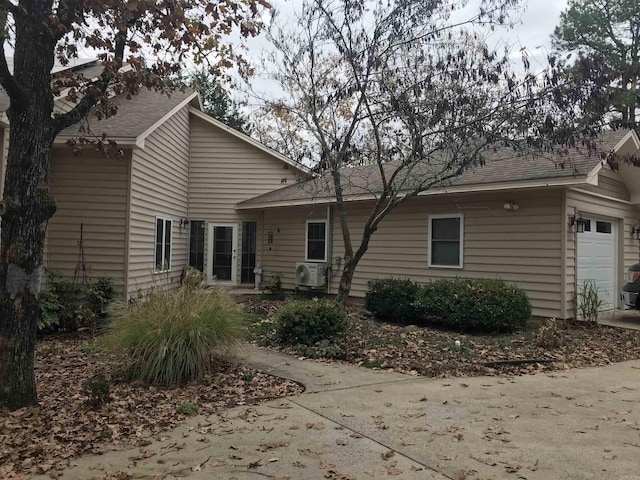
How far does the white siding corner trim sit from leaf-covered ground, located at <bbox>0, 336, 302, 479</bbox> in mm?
6140

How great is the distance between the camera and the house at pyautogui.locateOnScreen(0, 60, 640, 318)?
32.3 ft

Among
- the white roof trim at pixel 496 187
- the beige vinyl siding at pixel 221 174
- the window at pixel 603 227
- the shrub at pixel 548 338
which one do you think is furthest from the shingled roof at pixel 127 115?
the window at pixel 603 227

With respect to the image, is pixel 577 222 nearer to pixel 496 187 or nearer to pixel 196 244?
pixel 496 187

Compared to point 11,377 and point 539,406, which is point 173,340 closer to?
point 11,377

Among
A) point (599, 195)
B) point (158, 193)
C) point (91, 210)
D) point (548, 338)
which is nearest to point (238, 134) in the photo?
point (158, 193)

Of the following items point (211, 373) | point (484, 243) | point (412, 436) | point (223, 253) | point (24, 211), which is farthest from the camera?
point (223, 253)

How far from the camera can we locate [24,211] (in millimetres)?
4680

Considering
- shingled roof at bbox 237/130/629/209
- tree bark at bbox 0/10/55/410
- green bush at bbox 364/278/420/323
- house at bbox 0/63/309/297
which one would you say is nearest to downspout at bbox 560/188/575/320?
shingled roof at bbox 237/130/629/209

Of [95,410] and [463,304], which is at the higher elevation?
[463,304]

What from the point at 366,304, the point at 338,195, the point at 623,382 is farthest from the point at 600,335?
the point at 338,195

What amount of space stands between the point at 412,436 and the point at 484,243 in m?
7.16

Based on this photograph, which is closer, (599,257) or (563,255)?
(563,255)

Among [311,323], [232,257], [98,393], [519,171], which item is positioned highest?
[519,171]

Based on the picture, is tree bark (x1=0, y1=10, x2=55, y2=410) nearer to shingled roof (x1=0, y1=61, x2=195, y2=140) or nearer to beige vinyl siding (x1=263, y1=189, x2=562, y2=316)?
shingled roof (x1=0, y1=61, x2=195, y2=140)
